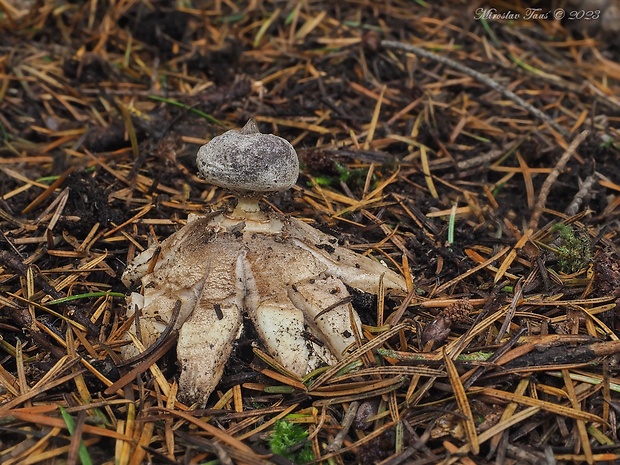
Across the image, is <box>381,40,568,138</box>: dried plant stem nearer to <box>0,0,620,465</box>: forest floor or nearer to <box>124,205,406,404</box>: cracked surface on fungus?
<box>0,0,620,465</box>: forest floor

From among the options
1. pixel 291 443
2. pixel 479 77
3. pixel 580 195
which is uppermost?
pixel 479 77

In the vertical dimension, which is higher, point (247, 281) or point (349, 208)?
point (247, 281)

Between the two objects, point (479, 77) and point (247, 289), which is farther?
point (479, 77)

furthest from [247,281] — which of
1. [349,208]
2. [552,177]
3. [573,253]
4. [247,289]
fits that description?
[552,177]

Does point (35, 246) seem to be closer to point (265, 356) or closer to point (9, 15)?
point (265, 356)

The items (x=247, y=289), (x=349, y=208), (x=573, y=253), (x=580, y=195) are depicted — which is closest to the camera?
(x=247, y=289)

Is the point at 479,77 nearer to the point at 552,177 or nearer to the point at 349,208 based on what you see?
the point at 552,177
